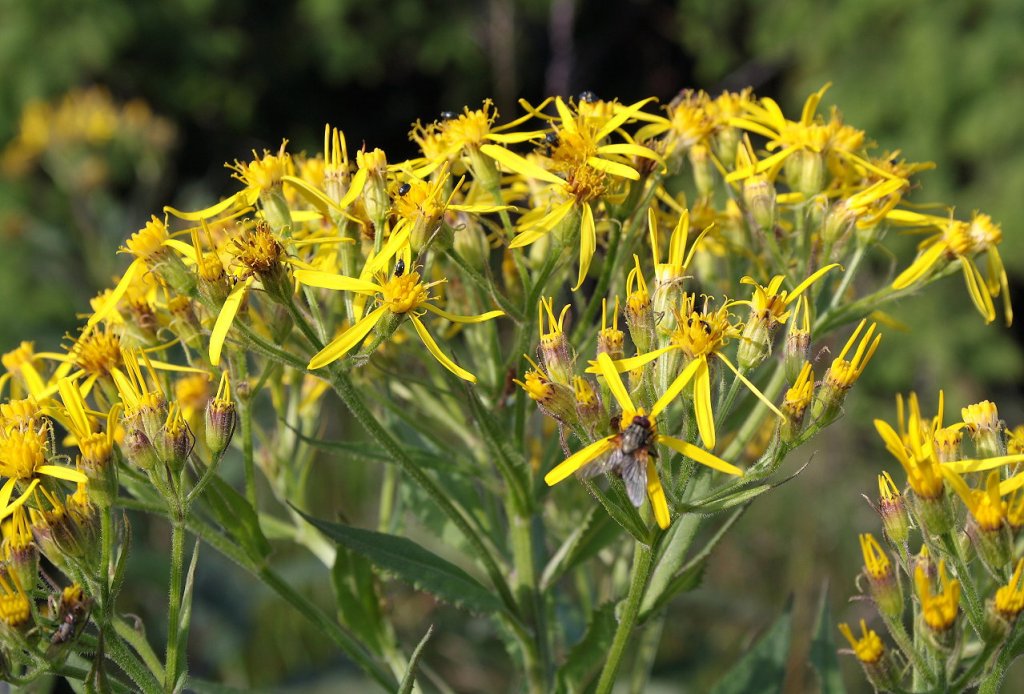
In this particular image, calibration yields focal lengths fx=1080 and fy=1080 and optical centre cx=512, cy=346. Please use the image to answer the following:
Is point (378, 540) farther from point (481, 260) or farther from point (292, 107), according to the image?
point (292, 107)

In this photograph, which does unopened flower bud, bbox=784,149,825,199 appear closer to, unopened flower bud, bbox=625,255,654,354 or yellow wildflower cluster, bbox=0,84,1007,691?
yellow wildflower cluster, bbox=0,84,1007,691

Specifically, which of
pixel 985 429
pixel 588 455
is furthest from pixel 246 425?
pixel 985 429

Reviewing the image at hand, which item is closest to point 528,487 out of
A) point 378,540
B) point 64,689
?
point 378,540

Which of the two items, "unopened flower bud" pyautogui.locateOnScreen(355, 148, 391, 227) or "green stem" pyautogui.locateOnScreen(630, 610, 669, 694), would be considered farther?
"green stem" pyautogui.locateOnScreen(630, 610, 669, 694)

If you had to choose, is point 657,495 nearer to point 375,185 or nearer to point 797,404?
point 797,404

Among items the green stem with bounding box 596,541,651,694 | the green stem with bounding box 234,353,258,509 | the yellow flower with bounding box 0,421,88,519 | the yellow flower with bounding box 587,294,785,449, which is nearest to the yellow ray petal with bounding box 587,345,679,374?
the yellow flower with bounding box 587,294,785,449

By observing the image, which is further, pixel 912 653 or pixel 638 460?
pixel 912 653
